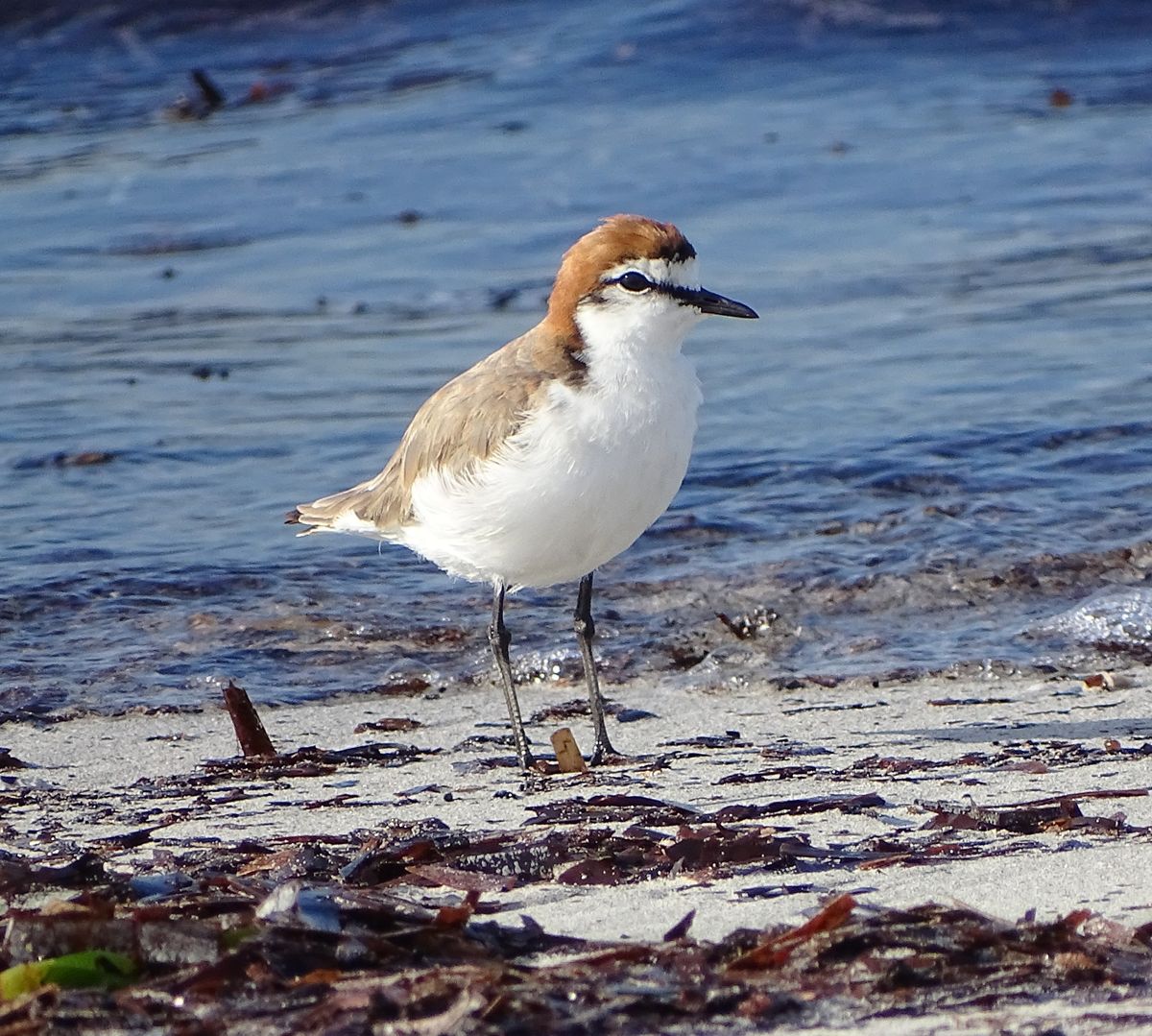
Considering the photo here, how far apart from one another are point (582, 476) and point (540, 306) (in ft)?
20.7

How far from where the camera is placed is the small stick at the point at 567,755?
5207 millimetres

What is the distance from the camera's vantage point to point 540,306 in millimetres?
11500

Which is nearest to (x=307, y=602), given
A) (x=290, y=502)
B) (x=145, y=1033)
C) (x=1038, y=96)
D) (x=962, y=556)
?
(x=290, y=502)

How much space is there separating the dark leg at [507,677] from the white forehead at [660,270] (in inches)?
43.8

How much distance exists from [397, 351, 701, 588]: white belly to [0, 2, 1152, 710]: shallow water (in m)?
1.11

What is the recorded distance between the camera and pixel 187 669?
6703 mm

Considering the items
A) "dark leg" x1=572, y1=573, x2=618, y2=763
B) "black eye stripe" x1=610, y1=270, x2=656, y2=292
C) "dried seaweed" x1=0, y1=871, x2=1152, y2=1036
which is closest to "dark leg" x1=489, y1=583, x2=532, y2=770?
"dark leg" x1=572, y1=573, x2=618, y2=763

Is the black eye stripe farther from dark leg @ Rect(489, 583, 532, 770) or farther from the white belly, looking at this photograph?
dark leg @ Rect(489, 583, 532, 770)

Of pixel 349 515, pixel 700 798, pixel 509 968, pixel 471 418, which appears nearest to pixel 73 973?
pixel 509 968

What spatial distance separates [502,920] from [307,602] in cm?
413

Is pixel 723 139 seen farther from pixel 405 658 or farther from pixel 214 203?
pixel 405 658

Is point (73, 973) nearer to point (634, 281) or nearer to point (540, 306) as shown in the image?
point (634, 281)

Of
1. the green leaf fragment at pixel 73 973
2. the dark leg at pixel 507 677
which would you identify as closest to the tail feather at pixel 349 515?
the dark leg at pixel 507 677

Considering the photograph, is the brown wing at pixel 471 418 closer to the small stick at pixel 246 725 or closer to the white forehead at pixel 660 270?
the white forehead at pixel 660 270
